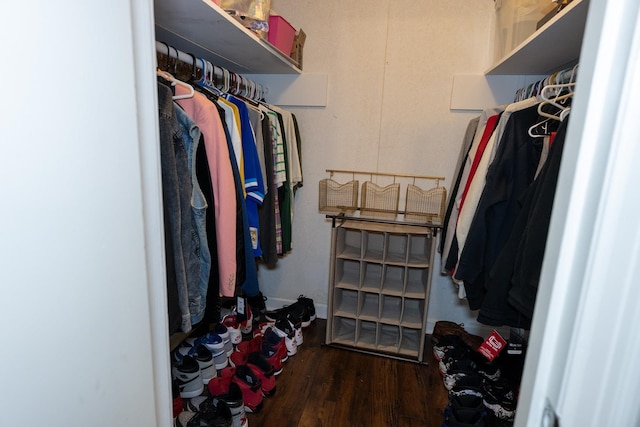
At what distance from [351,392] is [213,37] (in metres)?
1.81

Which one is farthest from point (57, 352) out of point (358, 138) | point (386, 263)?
point (358, 138)

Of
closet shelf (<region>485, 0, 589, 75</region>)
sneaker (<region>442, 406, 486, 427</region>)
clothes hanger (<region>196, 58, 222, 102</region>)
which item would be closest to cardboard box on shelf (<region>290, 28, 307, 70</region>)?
clothes hanger (<region>196, 58, 222, 102</region>)

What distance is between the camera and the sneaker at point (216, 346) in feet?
6.10

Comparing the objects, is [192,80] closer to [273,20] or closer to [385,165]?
[273,20]

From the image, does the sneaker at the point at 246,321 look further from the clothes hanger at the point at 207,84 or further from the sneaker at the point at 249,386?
the clothes hanger at the point at 207,84

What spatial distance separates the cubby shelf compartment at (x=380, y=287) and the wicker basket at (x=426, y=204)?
130mm

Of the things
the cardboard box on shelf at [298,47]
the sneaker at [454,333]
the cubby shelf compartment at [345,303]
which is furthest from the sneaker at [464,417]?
the cardboard box on shelf at [298,47]

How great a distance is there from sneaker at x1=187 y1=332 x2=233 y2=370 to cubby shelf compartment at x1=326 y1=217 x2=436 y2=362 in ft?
2.08

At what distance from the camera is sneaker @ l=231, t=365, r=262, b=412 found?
1609 millimetres

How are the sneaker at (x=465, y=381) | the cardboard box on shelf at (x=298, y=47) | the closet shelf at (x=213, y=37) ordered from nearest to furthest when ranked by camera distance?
1. the closet shelf at (x=213, y=37)
2. the sneaker at (x=465, y=381)
3. the cardboard box on shelf at (x=298, y=47)

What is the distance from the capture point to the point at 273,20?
1758mm

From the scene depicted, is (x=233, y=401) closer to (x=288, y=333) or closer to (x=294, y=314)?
(x=288, y=333)

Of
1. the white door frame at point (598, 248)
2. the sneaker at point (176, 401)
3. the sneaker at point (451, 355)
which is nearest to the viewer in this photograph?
the white door frame at point (598, 248)

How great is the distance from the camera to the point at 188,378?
164cm
